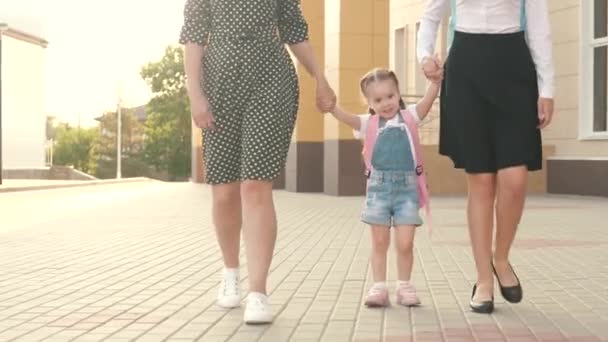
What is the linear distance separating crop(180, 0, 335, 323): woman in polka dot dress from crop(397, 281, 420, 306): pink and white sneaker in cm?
82

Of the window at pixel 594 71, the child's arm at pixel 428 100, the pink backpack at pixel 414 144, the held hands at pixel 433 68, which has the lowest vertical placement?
the pink backpack at pixel 414 144

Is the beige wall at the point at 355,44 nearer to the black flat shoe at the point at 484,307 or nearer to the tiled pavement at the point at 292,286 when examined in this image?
the tiled pavement at the point at 292,286

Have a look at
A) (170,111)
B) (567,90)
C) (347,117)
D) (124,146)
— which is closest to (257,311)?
(347,117)

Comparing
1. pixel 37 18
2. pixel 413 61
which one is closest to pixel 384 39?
pixel 413 61

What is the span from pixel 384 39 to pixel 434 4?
1525cm

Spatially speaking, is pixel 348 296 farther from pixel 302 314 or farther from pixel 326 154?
pixel 326 154

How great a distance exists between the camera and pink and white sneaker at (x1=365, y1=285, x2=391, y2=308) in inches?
212

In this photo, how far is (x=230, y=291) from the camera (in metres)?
5.38

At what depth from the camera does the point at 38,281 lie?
6707 mm

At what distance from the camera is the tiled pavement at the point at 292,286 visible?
185 inches

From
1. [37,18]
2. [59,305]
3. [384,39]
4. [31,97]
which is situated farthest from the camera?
[37,18]

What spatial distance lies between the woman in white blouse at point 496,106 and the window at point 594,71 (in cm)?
1491

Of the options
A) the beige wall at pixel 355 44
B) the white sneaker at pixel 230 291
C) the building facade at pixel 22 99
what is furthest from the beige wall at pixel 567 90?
the building facade at pixel 22 99

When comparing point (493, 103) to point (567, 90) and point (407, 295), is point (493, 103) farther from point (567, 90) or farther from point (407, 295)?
point (567, 90)
